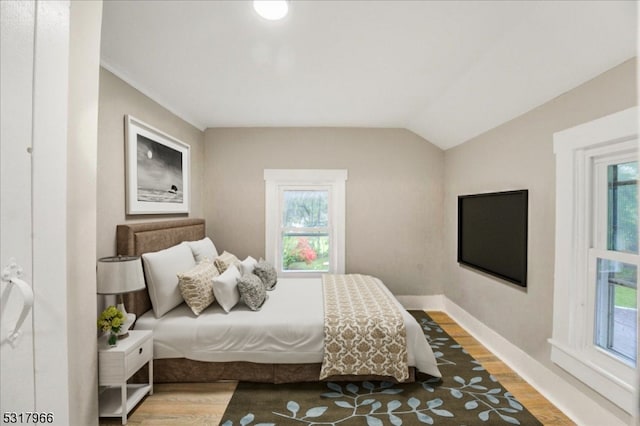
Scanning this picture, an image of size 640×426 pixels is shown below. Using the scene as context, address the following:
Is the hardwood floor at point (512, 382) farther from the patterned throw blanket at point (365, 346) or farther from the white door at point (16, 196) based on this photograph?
the white door at point (16, 196)

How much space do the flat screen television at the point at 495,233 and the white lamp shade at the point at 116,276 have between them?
296cm

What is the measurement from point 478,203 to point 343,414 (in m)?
2.46

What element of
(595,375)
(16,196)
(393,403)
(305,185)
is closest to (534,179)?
(595,375)

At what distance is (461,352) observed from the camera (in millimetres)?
2936

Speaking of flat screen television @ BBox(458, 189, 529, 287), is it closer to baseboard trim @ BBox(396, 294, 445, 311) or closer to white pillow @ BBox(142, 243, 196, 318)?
baseboard trim @ BBox(396, 294, 445, 311)

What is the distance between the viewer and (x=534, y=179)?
246 centimetres

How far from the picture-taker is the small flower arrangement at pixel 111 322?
6.35 feet

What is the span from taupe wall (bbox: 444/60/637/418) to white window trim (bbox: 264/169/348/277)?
63.3 inches

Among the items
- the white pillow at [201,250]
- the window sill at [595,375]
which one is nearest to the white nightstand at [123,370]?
the white pillow at [201,250]

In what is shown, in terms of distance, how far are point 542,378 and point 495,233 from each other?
1256mm

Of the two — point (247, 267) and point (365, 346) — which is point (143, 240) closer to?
point (247, 267)

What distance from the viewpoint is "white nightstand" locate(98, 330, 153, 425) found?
1847 mm

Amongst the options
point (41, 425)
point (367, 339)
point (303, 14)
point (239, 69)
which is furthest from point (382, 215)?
point (41, 425)

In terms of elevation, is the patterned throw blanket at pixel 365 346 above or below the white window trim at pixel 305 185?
below
